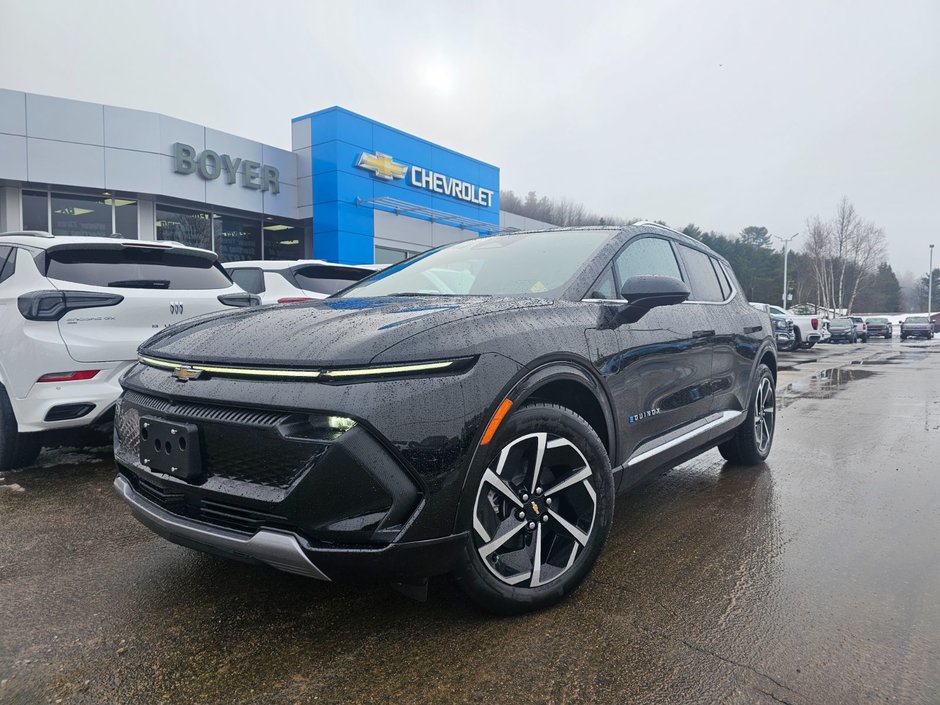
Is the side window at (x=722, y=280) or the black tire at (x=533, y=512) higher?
the side window at (x=722, y=280)

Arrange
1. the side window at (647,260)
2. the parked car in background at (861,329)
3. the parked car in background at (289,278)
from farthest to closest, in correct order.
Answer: the parked car in background at (861,329) < the parked car in background at (289,278) < the side window at (647,260)

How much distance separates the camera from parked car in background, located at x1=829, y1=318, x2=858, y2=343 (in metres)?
31.1

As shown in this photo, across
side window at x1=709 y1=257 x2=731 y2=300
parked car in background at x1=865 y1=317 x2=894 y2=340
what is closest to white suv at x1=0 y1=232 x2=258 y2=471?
side window at x1=709 y1=257 x2=731 y2=300

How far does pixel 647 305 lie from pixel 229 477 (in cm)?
195

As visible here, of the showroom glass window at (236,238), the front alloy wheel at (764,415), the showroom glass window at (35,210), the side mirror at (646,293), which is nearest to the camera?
the side mirror at (646,293)

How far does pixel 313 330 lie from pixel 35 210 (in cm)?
1686

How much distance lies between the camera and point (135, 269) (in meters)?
4.35

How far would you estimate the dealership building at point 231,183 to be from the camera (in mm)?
14789

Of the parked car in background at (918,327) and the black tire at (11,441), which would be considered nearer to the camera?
the black tire at (11,441)

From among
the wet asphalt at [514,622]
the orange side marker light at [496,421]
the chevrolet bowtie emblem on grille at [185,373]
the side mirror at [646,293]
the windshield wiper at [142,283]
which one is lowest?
the wet asphalt at [514,622]

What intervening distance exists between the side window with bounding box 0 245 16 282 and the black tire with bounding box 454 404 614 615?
3559 mm

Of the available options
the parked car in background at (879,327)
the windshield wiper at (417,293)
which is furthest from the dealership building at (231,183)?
the parked car in background at (879,327)

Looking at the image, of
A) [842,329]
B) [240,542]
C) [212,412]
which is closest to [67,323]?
[212,412]

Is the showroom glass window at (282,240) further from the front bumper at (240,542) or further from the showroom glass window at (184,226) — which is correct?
the front bumper at (240,542)
